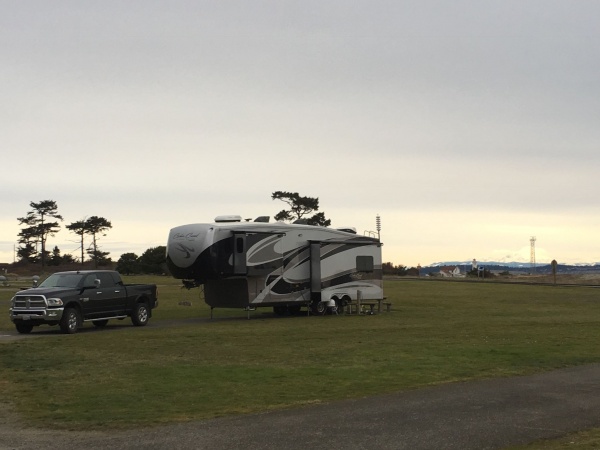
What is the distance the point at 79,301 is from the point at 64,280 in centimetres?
114

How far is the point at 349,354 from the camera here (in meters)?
18.5

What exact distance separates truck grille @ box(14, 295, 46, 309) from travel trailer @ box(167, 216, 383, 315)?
629 cm

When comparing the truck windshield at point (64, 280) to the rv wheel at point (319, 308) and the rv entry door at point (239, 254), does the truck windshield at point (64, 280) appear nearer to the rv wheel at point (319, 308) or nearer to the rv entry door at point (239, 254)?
the rv entry door at point (239, 254)

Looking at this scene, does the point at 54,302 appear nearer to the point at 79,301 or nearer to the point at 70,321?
the point at 70,321

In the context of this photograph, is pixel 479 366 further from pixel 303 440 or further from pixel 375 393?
pixel 303 440

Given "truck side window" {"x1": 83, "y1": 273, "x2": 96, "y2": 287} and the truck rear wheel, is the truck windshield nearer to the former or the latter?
"truck side window" {"x1": 83, "y1": 273, "x2": 96, "y2": 287}

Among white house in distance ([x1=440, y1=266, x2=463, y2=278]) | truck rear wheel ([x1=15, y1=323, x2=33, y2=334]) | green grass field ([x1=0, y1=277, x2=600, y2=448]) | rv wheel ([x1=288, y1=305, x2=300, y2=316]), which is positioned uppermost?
white house in distance ([x1=440, y1=266, x2=463, y2=278])

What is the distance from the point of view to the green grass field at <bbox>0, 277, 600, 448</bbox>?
1228cm

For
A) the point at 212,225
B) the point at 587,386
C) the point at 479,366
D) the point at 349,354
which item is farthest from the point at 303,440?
the point at 212,225

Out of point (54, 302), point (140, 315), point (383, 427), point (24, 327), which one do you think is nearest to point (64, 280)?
point (54, 302)

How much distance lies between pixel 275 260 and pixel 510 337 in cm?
1177

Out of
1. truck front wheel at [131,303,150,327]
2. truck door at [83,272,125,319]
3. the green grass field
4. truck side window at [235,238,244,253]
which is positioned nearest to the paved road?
the green grass field

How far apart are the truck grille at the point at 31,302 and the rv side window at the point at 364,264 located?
602 inches

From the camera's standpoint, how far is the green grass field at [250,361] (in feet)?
40.3
